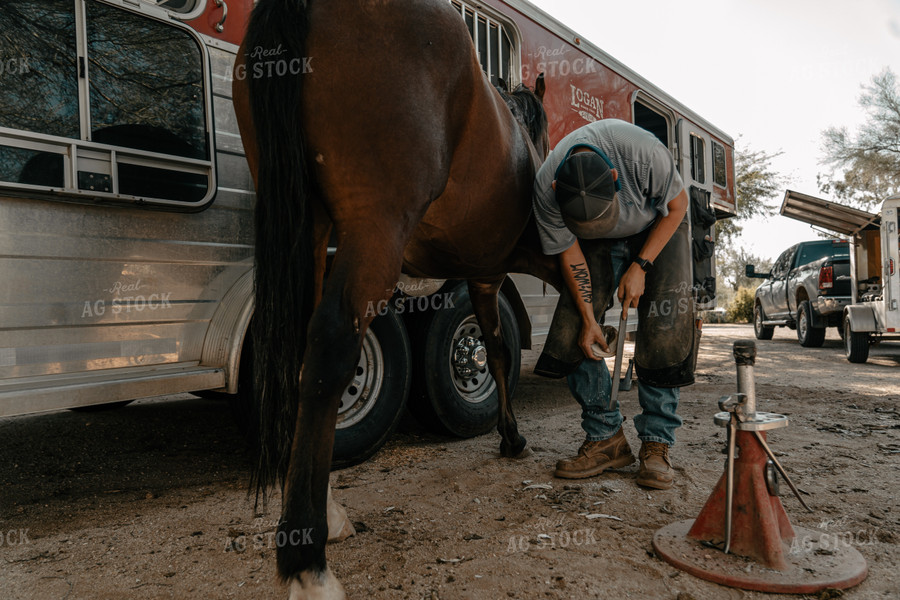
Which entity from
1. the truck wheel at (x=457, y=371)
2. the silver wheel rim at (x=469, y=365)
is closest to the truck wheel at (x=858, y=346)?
the truck wheel at (x=457, y=371)

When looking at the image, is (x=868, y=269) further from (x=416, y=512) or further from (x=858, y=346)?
(x=416, y=512)

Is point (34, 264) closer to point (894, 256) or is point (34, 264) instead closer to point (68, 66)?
point (68, 66)

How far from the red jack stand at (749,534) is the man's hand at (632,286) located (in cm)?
71

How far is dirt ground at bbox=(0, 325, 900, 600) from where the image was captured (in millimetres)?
1911

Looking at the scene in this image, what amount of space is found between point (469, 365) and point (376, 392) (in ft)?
2.94

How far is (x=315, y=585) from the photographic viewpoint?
1671 millimetres

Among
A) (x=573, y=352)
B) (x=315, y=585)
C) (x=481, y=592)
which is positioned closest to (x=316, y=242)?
(x=315, y=585)

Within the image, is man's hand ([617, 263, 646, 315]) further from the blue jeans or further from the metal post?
the metal post

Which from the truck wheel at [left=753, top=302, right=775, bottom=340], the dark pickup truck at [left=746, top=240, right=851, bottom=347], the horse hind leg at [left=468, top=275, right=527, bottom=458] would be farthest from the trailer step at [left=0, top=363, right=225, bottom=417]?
the truck wheel at [left=753, top=302, right=775, bottom=340]

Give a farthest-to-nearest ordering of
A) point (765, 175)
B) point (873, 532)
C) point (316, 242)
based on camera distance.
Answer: point (765, 175)
point (873, 532)
point (316, 242)

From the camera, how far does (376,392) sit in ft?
11.1

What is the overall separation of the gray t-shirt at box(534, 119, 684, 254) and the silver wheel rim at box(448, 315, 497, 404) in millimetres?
1364

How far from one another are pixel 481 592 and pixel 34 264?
2110 mm

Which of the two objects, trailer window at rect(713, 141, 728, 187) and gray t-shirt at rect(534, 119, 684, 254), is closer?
gray t-shirt at rect(534, 119, 684, 254)
